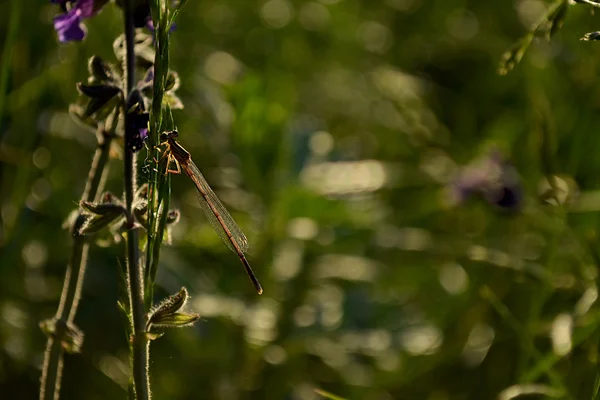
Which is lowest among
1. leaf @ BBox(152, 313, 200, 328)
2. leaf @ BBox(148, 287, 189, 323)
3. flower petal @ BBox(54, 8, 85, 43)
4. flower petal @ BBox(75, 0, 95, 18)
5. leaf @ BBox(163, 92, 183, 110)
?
leaf @ BBox(152, 313, 200, 328)

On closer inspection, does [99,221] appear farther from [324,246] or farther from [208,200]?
[324,246]

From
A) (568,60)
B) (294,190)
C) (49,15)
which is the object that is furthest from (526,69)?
(49,15)

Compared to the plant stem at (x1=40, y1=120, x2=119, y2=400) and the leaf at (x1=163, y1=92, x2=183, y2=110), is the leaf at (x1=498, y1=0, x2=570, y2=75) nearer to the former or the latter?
the leaf at (x1=163, y1=92, x2=183, y2=110)

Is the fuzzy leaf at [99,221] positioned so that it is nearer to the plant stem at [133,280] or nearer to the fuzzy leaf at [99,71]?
the plant stem at [133,280]

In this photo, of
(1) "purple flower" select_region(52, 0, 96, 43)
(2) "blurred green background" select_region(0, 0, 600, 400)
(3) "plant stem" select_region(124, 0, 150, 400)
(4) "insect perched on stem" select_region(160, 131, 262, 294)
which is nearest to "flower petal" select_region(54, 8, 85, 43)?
(1) "purple flower" select_region(52, 0, 96, 43)

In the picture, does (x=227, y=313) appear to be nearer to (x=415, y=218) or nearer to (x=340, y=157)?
(x=340, y=157)

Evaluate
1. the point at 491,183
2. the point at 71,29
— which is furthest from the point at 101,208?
the point at 491,183
